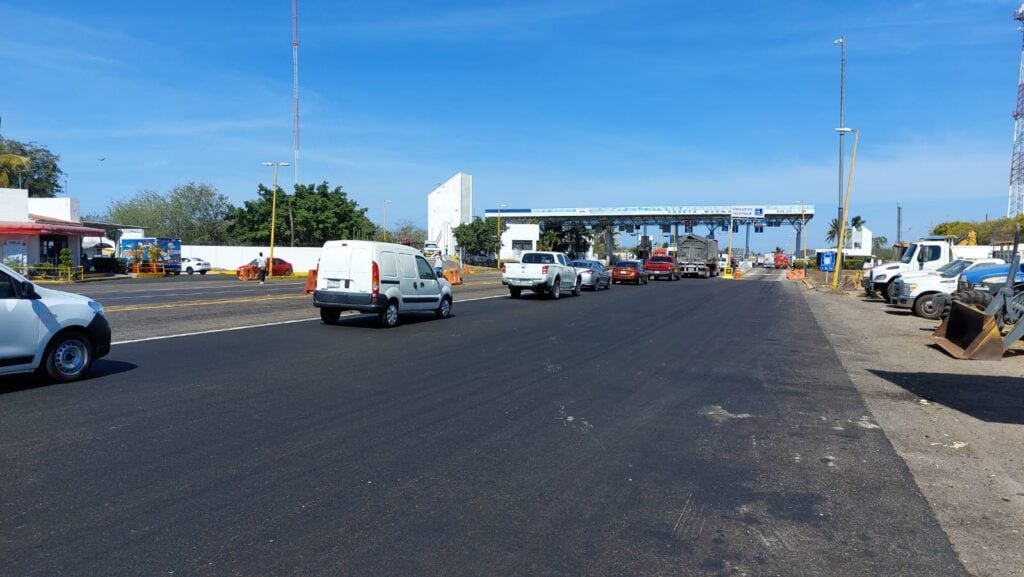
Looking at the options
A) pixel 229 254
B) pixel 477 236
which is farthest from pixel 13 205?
pixel 477 236

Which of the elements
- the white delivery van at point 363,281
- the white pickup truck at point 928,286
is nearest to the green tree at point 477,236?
the white pickup truck at point 928,286

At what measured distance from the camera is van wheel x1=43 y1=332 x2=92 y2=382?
351 inches

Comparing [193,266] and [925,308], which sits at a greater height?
[193,266]

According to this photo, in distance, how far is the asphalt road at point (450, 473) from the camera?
14.1 feet

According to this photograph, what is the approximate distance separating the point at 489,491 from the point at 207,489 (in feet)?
6.88

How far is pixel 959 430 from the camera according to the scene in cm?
777

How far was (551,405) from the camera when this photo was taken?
27.7 ft

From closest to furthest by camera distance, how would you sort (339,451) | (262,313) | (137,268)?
(339,451) → (262,313) → (137,268)

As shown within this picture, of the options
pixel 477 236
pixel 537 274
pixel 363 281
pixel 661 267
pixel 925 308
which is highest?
pixel 477 236

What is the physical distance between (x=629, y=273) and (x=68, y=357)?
117 feet

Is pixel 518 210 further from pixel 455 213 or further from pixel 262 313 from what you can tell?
pixel 262 313

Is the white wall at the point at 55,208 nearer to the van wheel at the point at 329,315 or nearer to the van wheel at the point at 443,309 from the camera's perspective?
the van wheel at the point at 329,315

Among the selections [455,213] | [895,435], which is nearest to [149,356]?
[895,435]

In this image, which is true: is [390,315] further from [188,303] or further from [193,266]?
[193,266]
